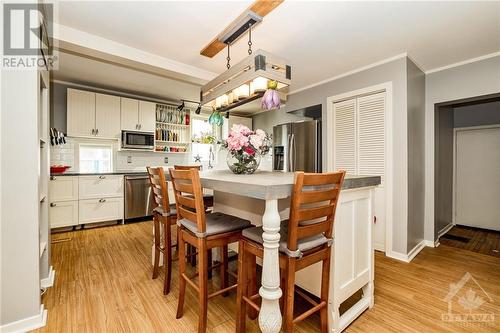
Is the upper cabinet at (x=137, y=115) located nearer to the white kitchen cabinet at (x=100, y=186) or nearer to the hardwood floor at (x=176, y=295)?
the white kitchen cabinet at (x=100, y=186)

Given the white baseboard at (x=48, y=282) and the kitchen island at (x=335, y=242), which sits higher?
the kitchen island at (x=335, y=242)

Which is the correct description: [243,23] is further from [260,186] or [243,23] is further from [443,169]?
[443,169]

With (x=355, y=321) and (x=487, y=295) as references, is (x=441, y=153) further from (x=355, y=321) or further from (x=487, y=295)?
(x=355, y=321)

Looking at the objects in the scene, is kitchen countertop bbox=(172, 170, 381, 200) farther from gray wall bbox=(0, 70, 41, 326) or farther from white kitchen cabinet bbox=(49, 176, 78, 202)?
white kitchen cabinet bbox=(49, 176, 78, 202)

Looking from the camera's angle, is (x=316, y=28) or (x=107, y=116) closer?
(x=316, y=28)

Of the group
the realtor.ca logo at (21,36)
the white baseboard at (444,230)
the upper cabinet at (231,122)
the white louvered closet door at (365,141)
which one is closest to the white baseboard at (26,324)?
the realtor.ca logo at (21,36)

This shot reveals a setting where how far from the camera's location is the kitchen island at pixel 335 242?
1.12 metres

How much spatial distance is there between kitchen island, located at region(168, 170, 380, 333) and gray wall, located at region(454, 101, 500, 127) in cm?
363

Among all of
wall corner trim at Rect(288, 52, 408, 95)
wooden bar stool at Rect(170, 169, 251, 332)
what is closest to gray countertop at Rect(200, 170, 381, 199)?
wooden bar stool at Rect(170, 169, 251, 332)

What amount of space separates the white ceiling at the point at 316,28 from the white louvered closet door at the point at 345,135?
646mm

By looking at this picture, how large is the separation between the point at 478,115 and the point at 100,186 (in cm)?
647

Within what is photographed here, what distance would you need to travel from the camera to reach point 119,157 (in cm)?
453

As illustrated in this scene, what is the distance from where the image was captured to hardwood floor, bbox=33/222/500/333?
1570 millimetres

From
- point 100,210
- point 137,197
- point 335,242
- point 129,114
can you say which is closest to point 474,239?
point 335,242
